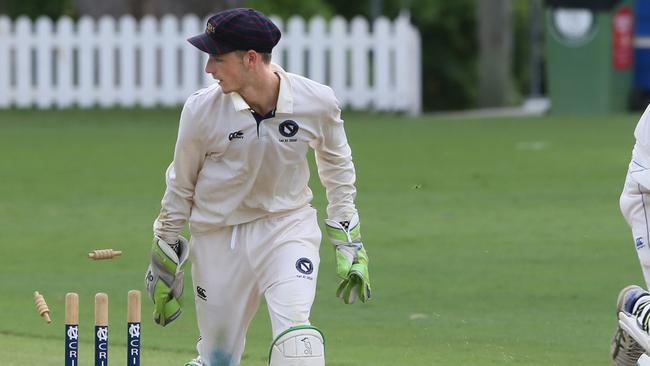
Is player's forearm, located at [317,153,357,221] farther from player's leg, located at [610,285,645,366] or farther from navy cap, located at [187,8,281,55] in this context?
player's leg, located at [610,285,645,366]

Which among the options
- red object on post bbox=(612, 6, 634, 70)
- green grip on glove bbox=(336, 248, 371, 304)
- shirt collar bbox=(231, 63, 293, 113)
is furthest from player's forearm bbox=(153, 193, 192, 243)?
red object on post bbox=(612, 6, 634, 70)

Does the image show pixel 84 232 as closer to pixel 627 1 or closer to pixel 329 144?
pixel 329 144

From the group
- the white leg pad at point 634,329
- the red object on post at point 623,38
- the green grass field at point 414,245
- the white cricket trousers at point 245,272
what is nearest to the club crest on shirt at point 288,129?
the white cricket trousers at point 245,272

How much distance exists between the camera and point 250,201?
7.09 m

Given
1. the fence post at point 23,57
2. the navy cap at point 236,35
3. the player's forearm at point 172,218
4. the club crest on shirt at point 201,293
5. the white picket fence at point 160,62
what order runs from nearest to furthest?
the navy cap at point 236,35, the player's forearm at point 172,218, the club crest on shirt at point 201,293, the white picket fence at point 160,62, the fence post at point 23,57

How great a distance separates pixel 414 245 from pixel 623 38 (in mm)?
15711

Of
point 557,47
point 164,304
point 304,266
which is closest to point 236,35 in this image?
point 304,266

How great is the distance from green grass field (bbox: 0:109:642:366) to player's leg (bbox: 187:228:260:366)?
1324 millimetres

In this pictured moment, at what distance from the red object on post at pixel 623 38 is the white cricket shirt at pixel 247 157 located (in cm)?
2087

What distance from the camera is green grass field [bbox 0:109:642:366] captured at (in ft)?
30.2

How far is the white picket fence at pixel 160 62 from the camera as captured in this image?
25.9m

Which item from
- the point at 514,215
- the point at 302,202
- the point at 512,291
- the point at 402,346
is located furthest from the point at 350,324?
the point at 514,215

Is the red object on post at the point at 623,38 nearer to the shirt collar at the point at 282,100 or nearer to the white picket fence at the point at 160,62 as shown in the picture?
the white picket fence at the point at 160,62

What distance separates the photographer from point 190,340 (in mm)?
9320
